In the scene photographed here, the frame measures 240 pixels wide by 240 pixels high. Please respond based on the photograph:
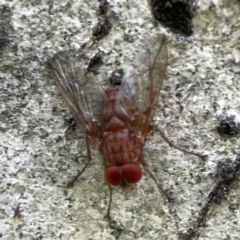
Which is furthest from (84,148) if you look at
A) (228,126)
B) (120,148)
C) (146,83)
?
(228,126)

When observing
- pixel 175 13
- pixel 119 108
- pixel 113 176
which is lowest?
pixel 113 176

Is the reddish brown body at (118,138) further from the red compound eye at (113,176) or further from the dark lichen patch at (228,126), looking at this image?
the dark lichen patch at (228,126)

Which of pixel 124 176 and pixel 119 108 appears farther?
pixel 119 108

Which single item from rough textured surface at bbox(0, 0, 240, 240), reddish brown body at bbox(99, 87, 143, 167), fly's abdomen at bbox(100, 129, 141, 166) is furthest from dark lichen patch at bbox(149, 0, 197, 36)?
fly's abdomen at bbox(100, 129, 141, 166)

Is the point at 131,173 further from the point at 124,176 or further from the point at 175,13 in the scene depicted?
the point at 175,13

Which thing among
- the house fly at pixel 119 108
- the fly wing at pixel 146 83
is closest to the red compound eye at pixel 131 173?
the house fly at pixel 119 108

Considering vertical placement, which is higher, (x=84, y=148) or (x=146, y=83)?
(x=146, y=83)

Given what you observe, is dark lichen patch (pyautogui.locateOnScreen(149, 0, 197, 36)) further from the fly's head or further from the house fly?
the fly's head

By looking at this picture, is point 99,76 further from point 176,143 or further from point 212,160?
point 212,160
